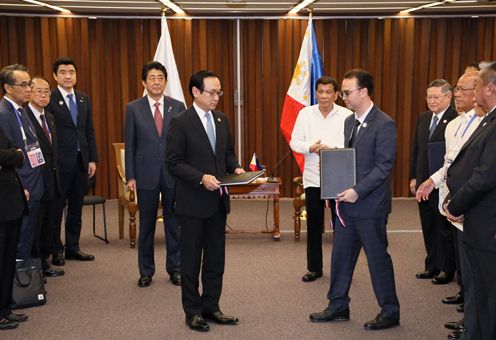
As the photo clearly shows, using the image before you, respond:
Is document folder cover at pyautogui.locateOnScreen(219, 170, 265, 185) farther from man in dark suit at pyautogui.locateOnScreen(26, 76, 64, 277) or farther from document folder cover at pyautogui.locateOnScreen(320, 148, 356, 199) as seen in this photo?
man in dark suit at pyautogui.locateOnScreen(26, 76, 64, 277)

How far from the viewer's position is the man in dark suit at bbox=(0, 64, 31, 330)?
376cm

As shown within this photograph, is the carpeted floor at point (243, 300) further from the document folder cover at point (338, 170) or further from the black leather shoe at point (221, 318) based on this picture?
the document folder cover at point (338, 170)

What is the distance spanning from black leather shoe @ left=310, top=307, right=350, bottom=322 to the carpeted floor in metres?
0.05

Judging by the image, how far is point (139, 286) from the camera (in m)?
4.94

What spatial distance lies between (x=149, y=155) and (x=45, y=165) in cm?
95

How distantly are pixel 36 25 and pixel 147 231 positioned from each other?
500cm

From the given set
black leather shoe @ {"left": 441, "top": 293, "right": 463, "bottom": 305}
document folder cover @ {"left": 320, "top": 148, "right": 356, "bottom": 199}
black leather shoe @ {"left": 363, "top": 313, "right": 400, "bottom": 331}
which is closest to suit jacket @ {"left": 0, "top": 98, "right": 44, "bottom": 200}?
document folder cover @ {"left": 320, "top": 148, "right": 356, "bottom": 199}

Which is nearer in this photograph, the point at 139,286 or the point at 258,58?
the point at 139,286

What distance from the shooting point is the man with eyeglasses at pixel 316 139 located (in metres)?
4.96

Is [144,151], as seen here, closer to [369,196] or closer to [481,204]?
[369,196]

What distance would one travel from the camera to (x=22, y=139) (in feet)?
14.5

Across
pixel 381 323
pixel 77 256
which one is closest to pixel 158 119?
pixel 77 256

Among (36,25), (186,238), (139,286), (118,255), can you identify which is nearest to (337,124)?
(186,238)

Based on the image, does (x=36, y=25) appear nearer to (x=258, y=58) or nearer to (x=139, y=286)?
(x=258, y=58)
